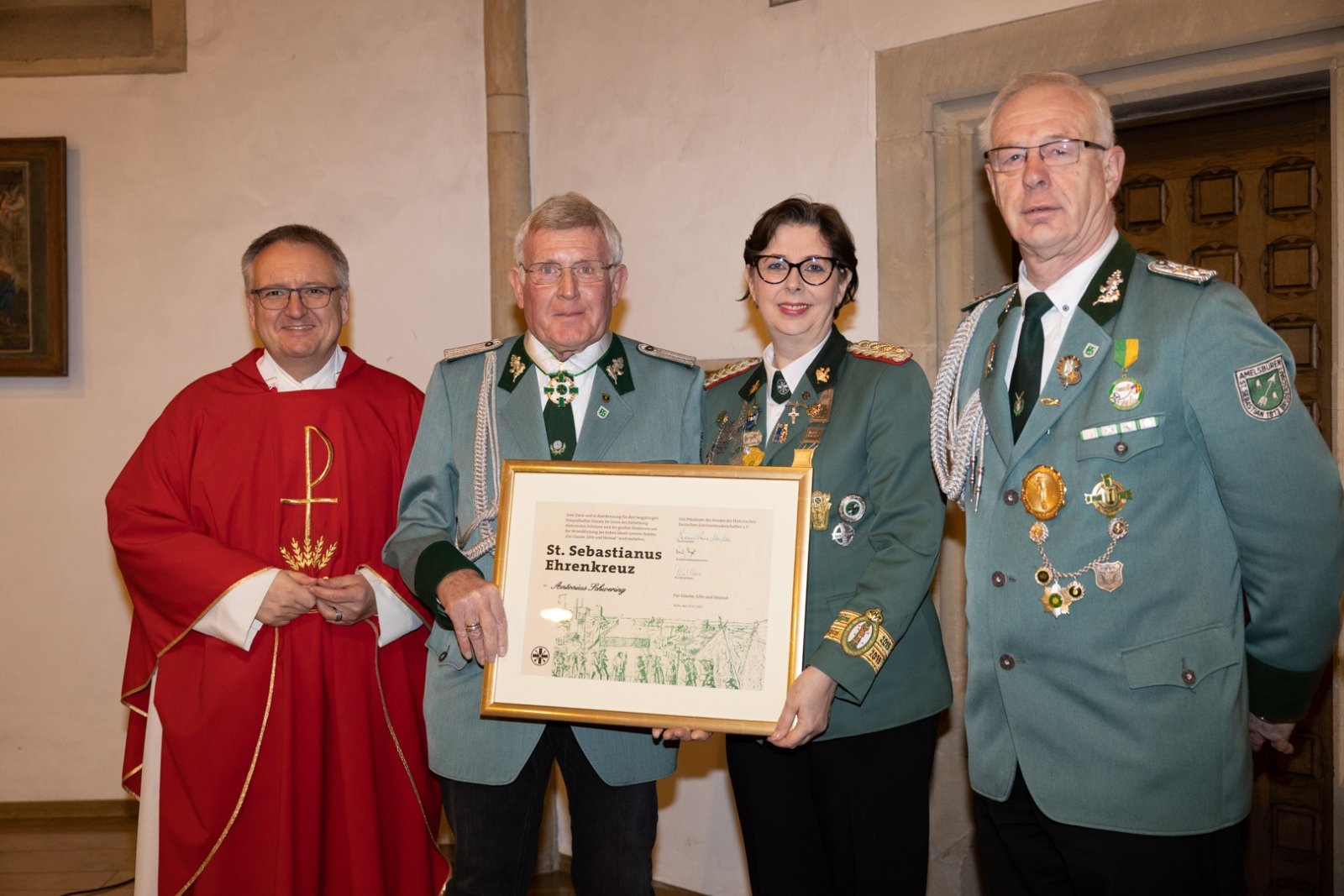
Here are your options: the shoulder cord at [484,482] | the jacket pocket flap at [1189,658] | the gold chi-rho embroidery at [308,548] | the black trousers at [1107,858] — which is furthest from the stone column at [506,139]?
Answer: the jacket pocket flap at [1189,658]

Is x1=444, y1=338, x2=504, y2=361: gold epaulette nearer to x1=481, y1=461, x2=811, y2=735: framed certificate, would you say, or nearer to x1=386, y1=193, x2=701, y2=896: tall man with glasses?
x1=386, y1=193, x2=701, y2=896: tall man with glasses

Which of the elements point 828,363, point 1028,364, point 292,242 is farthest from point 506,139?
point 1028,364

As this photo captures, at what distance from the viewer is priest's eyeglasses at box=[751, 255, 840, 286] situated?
2.53 m

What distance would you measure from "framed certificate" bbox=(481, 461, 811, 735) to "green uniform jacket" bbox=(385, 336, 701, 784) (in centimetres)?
15

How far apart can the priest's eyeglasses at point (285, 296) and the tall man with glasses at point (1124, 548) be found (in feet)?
6.23

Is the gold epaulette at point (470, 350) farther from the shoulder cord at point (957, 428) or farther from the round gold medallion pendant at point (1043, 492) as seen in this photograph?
the round gold medallion pendant at point (1043, 492)

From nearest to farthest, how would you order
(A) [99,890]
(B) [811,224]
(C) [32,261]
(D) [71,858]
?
(B) [811,224] < (A) [99,890] < (D) [71,858] < (C) [32,261]

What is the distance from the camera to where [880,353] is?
255 centimetres

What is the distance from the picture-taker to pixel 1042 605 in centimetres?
205

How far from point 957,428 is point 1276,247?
2.24 metres

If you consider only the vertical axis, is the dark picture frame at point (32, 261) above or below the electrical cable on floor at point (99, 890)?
above

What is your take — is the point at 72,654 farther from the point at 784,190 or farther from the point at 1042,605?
the point at 1042,605

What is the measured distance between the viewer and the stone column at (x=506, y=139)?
4.65m

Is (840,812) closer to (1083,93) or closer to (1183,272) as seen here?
(1183,272)
